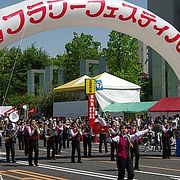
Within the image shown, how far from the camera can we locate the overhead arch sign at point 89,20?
38.5ft

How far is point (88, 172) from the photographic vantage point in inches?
622

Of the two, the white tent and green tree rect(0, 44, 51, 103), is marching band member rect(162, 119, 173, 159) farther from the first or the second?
green tree rect(0, 44, 51, 103)

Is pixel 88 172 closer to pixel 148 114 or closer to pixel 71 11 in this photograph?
pixel 71 11

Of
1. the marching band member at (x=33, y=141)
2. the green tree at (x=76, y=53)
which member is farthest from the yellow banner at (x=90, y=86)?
the green tree at (x=76, y=53)

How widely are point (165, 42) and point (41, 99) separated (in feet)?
129

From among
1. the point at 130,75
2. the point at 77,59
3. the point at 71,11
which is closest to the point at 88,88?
the point at 71,11

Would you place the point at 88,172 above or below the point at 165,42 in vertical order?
below

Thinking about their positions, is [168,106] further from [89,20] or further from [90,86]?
[89,20]

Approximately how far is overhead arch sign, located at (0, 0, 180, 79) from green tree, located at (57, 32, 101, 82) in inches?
1986

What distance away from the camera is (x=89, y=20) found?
1298cm

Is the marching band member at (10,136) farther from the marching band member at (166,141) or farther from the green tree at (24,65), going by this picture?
the green tree at (24,65)

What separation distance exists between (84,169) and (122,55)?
3798cm

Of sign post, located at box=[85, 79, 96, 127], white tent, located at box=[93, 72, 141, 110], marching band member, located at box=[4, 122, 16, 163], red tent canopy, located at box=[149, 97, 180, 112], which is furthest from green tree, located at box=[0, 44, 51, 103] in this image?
marching band member, located at box=[4, 122, 16, 163]

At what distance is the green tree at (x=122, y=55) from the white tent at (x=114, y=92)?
1582 cm
